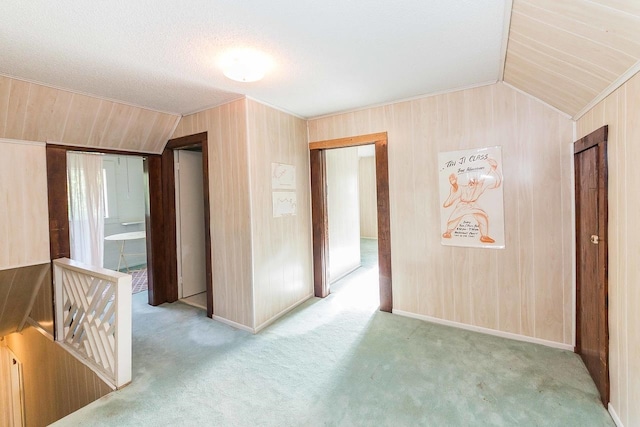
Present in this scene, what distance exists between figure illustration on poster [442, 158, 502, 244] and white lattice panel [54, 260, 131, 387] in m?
2.86

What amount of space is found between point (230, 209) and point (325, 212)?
4.11 feet

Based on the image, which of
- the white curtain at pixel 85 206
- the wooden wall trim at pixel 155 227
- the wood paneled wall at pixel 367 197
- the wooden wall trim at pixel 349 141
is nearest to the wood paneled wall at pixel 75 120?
the wooden wall trim at pixel 155 227

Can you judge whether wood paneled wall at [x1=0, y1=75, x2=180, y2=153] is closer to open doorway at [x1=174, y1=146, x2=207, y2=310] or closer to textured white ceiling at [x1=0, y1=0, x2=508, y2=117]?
textured white ceiling at [x1=0, y1=0, x2=508, y2=117]

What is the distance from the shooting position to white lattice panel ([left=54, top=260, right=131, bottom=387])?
2152 millimetres

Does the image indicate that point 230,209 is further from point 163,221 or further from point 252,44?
point 252,44

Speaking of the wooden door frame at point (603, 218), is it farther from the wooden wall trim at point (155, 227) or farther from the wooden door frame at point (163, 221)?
the wooden wall trim at point (155, 227)

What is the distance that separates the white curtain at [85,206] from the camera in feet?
10.6

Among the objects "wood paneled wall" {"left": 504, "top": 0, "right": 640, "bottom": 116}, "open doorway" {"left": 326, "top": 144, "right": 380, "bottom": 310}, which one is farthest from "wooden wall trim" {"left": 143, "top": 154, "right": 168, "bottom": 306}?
"wood paneled wall" {"left": 504, "top": 0, "right": 640, "bottom": 116}

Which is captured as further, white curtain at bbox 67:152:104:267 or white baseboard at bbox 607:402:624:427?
white curtain at bbox 67:152:104:267

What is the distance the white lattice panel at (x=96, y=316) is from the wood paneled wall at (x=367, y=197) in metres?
6.87

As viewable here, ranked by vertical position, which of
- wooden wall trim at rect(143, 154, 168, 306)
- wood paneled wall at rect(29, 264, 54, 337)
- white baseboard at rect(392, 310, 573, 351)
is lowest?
white baseboard at rect(392, 310, 573, 351)

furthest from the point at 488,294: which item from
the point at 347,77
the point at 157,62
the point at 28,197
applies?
the point at 28,197

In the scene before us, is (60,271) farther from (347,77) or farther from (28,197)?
(347,77)

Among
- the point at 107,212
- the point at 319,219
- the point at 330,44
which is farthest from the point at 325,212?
the point at 107,212
